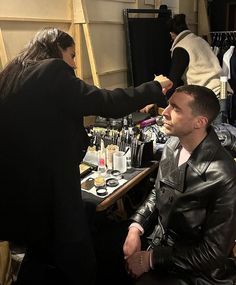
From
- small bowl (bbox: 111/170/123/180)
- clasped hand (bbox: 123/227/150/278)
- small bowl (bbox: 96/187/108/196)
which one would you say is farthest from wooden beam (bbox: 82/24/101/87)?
clasped hand (bbox: 123/227/150/278)

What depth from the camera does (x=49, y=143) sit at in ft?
3.51

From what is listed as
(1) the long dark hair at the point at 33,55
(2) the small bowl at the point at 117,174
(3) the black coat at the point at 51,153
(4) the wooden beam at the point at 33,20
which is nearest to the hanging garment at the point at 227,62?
(4) the wooden beam at the point at 33,20

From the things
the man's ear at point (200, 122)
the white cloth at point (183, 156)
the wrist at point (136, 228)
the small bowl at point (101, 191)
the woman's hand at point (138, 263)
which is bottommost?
the woman's hand at point (138, 263)

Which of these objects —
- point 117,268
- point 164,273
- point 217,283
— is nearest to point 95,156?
point 117,268

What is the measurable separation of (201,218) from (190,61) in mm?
1715

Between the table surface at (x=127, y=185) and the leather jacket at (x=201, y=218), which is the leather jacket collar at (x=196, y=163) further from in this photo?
the table surface at (x=127, y=185)

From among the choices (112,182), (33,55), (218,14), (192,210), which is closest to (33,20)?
(33,55)

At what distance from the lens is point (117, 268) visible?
139cm

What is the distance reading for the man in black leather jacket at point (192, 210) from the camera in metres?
1.16

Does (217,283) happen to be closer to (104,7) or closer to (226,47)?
(104,7)

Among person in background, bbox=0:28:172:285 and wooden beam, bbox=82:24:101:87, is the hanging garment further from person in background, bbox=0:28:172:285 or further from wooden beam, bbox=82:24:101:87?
person in background, bbox=0:28:172:285

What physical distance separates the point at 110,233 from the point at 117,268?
0.17m

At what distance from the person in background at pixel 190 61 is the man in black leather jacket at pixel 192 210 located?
122 cm

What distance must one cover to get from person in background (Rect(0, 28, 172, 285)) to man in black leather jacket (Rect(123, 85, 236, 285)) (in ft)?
0.53
